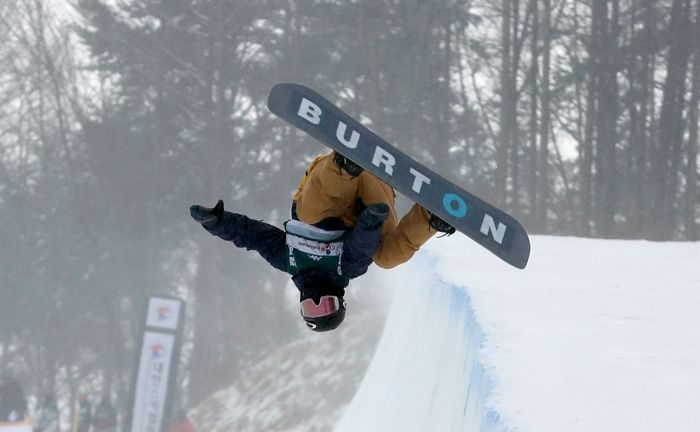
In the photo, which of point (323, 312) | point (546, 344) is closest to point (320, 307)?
point (323, 312)

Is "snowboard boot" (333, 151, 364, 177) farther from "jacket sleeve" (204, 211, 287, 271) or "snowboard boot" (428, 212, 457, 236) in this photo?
"jacket sleeve" (204, 211, 287, 271)

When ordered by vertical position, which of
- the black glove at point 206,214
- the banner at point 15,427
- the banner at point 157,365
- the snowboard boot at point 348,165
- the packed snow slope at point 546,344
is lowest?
Result: the banner at point 15,427

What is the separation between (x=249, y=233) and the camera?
16.0ft

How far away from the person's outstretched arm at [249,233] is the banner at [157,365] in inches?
369

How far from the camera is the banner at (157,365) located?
14.1m

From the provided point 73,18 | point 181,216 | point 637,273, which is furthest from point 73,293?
point 637,273

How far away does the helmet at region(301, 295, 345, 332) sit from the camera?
4.49 metres

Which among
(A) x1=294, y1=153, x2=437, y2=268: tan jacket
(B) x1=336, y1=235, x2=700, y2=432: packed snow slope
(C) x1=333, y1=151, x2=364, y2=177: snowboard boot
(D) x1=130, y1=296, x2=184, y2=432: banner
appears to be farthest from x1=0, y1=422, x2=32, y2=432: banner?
(C) x1=333, y1=151, x2=364, y2=177: snowboard boot

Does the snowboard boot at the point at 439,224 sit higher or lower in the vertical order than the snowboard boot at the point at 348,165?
lower

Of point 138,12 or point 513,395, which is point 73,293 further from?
Result: point 513,395

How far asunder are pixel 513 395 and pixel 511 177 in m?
18.1

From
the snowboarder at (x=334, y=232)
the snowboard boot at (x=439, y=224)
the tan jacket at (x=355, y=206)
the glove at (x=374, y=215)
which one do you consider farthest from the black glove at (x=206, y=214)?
the snowboard boot at (x=439, y=224)

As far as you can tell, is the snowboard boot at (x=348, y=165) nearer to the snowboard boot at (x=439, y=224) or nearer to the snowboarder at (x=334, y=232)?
the snowboarder at (x=334, y=232)

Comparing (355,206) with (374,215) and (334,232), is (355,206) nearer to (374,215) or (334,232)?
(334,232)
